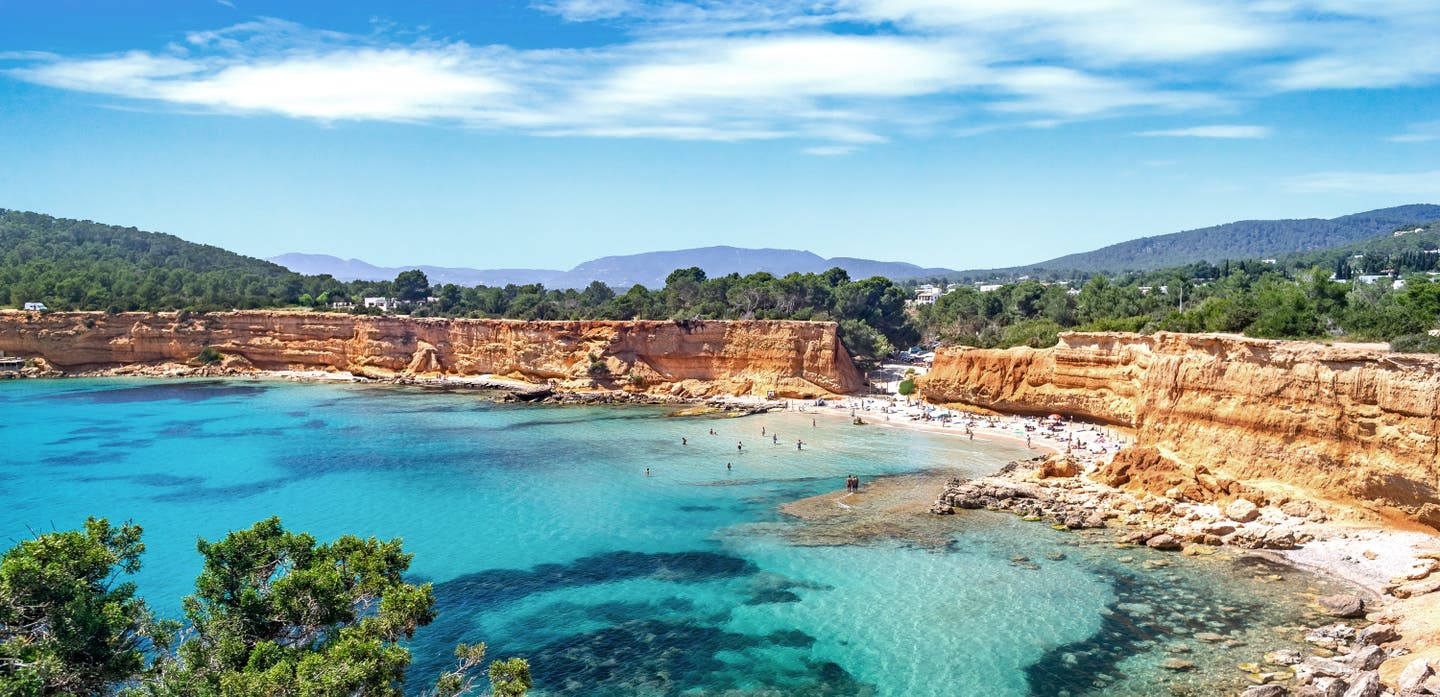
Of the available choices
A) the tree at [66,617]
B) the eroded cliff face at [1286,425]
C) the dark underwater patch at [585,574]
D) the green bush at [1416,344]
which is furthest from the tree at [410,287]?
the green bush at [1416,344]

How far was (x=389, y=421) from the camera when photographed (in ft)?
163

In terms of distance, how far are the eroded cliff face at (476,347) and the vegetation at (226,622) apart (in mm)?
46437

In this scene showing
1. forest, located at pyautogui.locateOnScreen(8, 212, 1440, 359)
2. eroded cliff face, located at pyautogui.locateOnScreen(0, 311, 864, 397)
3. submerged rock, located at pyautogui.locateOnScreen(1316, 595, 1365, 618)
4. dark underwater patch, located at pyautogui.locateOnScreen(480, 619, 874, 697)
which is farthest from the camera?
eroded cliff face, located at pyautogui.locateOnScreen(0, 311, 864, 397)

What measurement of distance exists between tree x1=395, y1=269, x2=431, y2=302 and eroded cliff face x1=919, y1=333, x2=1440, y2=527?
8321 cm

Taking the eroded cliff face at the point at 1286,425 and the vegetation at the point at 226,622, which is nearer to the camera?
the vegetation at the point at 226,622

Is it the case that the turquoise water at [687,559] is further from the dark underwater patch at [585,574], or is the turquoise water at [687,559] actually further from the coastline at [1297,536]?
the coastline at [1297,536]

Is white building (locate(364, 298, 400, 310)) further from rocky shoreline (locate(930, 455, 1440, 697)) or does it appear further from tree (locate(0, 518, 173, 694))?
tree (locate(0, 518, 173, 694))

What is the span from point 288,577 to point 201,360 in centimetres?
7065

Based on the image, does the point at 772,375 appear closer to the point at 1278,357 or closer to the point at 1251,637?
the point at 1278,357

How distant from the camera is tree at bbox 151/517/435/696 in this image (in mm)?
9930

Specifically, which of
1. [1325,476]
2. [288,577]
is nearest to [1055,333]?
[1325,476]

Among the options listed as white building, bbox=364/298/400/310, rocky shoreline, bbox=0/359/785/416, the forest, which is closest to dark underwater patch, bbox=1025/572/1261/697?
the forest

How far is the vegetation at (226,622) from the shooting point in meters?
9.42

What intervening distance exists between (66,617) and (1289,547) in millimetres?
28056
